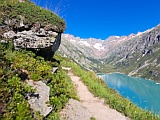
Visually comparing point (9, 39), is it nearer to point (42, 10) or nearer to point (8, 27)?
point (8, 27)

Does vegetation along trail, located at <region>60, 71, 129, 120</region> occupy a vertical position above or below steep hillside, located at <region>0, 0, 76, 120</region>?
below

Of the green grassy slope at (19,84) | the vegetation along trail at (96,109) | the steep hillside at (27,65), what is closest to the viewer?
the green grassy slope at (19,84)

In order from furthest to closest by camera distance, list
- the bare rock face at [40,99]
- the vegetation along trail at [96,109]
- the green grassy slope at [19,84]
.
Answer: the vegetation along trail at [96,109] → the bare rock face at [40,99] → the green grassy slope at [19,84]

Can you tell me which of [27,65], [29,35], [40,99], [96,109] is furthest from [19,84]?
[96,109]

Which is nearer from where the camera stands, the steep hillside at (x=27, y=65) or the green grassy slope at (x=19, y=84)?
the green grassy slope at (x=19, y=84)

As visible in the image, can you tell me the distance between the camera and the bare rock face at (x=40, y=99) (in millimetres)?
10211

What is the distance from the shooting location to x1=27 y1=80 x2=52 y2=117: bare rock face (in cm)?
1021

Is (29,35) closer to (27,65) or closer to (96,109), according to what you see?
(27,65)

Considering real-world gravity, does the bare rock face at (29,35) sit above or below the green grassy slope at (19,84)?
above

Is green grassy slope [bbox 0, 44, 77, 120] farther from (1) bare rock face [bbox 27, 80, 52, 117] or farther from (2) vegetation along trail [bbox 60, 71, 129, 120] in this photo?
(2) vegetation along trail [bbox 60, 71, 129, 120]

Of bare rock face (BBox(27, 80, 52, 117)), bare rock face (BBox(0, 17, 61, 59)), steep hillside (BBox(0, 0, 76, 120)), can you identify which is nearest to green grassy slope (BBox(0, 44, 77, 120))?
steep hillside (BBox(0, 0, 76, 120))

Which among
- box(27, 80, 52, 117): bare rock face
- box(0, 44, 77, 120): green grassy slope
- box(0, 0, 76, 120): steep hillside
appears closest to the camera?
box(0, 44, 77, 120): green grassy slope

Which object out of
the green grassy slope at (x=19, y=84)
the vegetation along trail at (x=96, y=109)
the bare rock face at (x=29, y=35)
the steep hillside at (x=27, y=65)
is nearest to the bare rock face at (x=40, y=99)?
the steep hillside at (x=27, y=65)

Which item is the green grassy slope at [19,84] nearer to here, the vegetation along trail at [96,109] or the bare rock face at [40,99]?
the bare rock face at [40,99]
